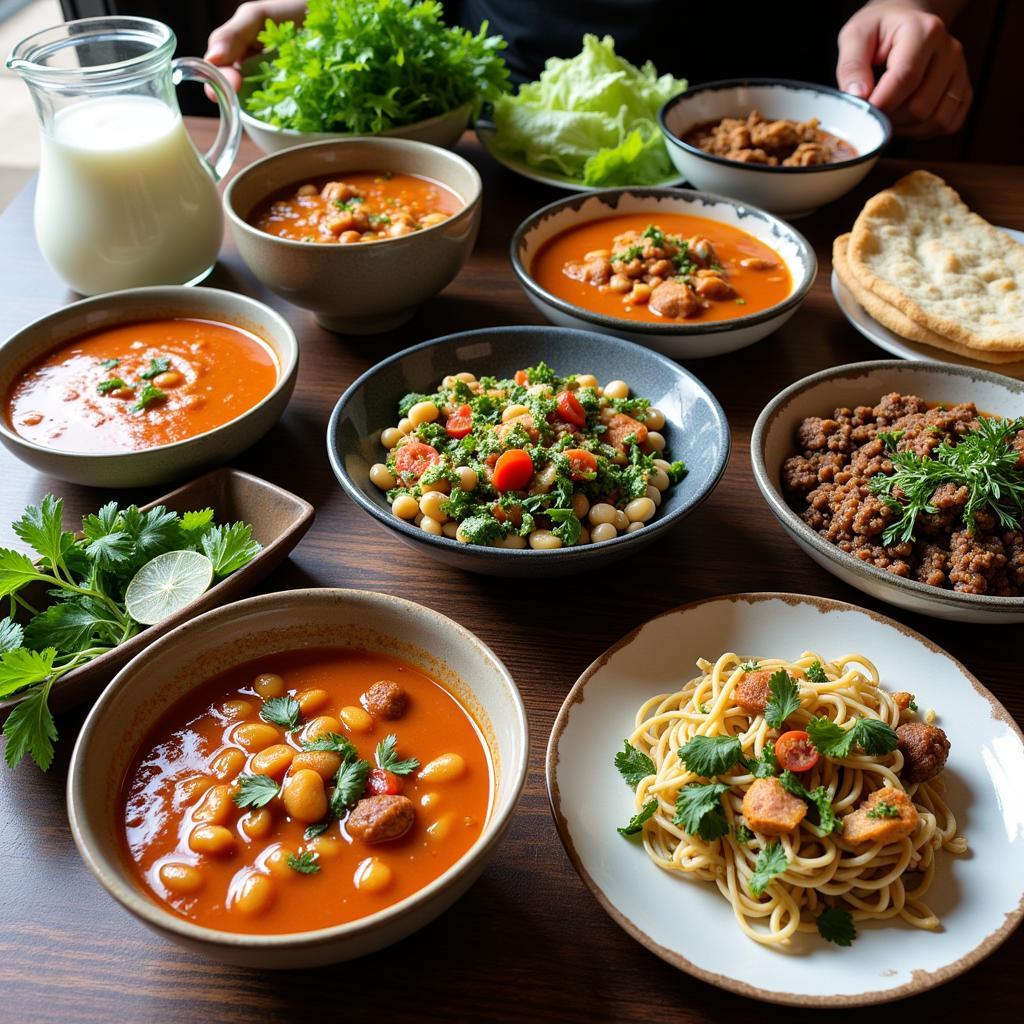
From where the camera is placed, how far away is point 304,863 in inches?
55.7

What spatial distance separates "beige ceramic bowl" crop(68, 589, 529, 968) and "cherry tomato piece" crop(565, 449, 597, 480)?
60 centimetres

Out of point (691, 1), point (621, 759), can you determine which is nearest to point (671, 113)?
point (691, 1)

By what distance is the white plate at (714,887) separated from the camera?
137cm

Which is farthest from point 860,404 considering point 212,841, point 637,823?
point 212,841

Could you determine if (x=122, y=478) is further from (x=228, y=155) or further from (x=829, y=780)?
(x=829, y=780)

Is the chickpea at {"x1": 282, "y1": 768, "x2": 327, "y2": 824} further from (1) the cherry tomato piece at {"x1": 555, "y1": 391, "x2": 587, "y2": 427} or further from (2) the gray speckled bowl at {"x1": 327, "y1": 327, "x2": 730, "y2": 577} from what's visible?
(1) the cherry tomato piece at {"x1": 555, "y1": 391, "x2": 587, "y2": 427}

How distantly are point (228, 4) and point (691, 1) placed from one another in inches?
111

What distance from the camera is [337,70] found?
132 inches

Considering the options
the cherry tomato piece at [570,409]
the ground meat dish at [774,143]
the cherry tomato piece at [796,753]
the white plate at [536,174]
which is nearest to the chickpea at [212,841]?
the cherry tomato piece at [796,753]

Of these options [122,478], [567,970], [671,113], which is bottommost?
[567,970]

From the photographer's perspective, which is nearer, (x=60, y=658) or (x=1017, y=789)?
(x=1017, y=789)

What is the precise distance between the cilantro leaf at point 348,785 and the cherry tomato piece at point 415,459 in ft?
2.62

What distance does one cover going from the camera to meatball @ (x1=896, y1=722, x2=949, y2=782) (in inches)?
62.3

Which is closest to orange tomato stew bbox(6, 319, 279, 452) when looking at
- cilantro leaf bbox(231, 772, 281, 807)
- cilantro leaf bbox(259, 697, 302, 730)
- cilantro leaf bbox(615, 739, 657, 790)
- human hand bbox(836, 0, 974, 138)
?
cilantro leaf bbox(259, 697, 302, 730)
